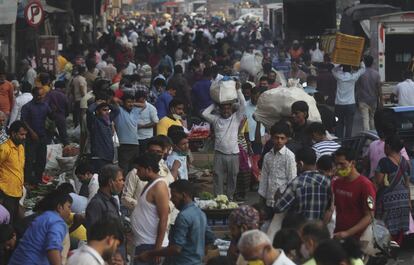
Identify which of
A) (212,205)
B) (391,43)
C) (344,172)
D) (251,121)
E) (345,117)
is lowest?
(345,117)

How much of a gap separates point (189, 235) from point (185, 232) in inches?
2.7

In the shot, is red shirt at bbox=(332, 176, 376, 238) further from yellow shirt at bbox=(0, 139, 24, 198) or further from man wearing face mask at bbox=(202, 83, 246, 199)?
man wearing face mask at bbox=(202, 83, 246, 199)

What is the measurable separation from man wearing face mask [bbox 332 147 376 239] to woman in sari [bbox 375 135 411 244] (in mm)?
1246

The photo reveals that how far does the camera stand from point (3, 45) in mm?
28859

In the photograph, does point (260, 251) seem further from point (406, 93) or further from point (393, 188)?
point (406, 93)

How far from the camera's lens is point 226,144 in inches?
593

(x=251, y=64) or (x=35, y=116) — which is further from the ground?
(x=35, y=116)

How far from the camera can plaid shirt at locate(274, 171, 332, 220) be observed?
1048 cm

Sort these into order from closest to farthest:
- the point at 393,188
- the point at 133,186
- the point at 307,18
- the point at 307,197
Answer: the point at 307,197 < the point at 133,186 < the point at 393,188 < the point at 307,18

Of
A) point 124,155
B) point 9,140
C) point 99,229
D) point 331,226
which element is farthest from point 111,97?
point 99,229

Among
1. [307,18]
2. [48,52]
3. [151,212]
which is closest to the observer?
[151,212]

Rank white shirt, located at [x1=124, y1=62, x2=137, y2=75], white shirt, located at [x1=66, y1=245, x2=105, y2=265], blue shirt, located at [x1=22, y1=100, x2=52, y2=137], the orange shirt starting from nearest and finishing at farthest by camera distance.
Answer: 1. white shirt, located at [x1=66, y1=245, x2=105, y2=265]
2. blue shirt, located at [x1=22, y1=100, x2=52, y2=137]
3. the orange shirt
4. white shirt, located at [x1=124, y1=62, x2=137, y2=75]

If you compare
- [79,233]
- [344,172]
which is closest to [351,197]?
[344,172]

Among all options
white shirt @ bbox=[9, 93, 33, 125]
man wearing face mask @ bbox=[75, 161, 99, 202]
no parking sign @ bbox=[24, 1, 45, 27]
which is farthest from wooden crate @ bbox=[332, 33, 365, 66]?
man wearing face mask @ bbox=[75, 161, 99, 202]
